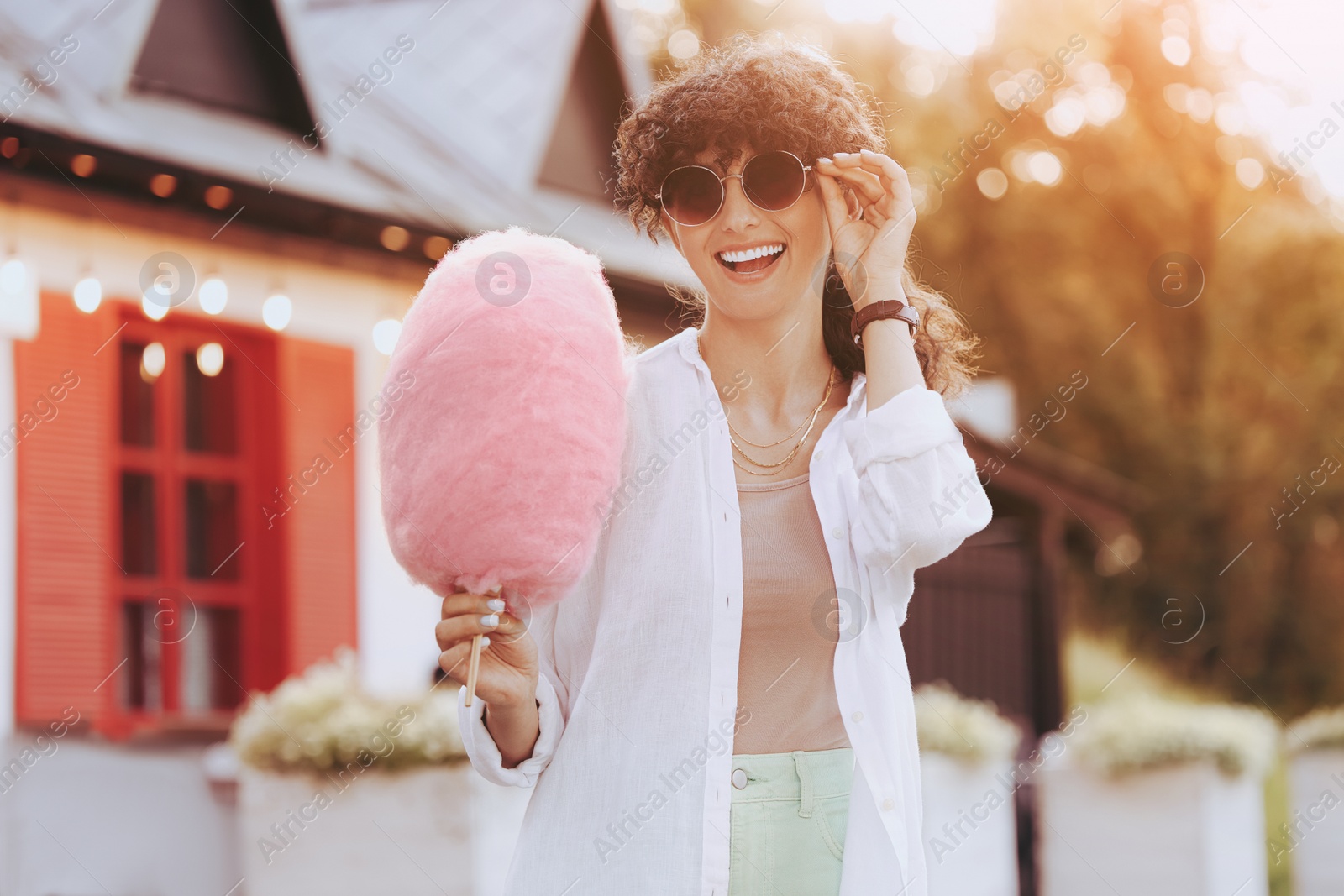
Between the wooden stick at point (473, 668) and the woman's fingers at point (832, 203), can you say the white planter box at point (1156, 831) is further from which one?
Answer: the wooden stick at point (473, 668)

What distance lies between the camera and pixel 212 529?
22.4 feet

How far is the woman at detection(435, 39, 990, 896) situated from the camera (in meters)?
1.96

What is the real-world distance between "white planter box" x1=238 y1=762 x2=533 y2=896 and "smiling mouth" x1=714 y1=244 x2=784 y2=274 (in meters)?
3.92

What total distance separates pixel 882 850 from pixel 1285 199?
20.1 meters

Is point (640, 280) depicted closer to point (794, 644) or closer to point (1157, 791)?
point (1157, 791)

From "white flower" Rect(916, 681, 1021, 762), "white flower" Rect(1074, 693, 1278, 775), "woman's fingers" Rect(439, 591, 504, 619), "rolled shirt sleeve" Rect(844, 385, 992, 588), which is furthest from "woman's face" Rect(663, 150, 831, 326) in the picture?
"white flower" Rect(1074, 693, 1278, 775)

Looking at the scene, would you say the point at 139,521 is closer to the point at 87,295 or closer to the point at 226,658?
the point at 226,658

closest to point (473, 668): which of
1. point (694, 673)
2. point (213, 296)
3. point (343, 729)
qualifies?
point (694, 673)

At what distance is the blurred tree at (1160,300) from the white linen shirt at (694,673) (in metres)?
16.8

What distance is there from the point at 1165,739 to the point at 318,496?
185 inches

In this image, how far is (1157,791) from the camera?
8.04m

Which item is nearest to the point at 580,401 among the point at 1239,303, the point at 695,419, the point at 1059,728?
the point at 695,419

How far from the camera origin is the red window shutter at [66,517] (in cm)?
585

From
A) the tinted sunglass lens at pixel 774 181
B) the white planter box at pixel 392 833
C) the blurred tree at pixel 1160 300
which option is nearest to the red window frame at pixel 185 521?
the white planter box at pixel 392 833
